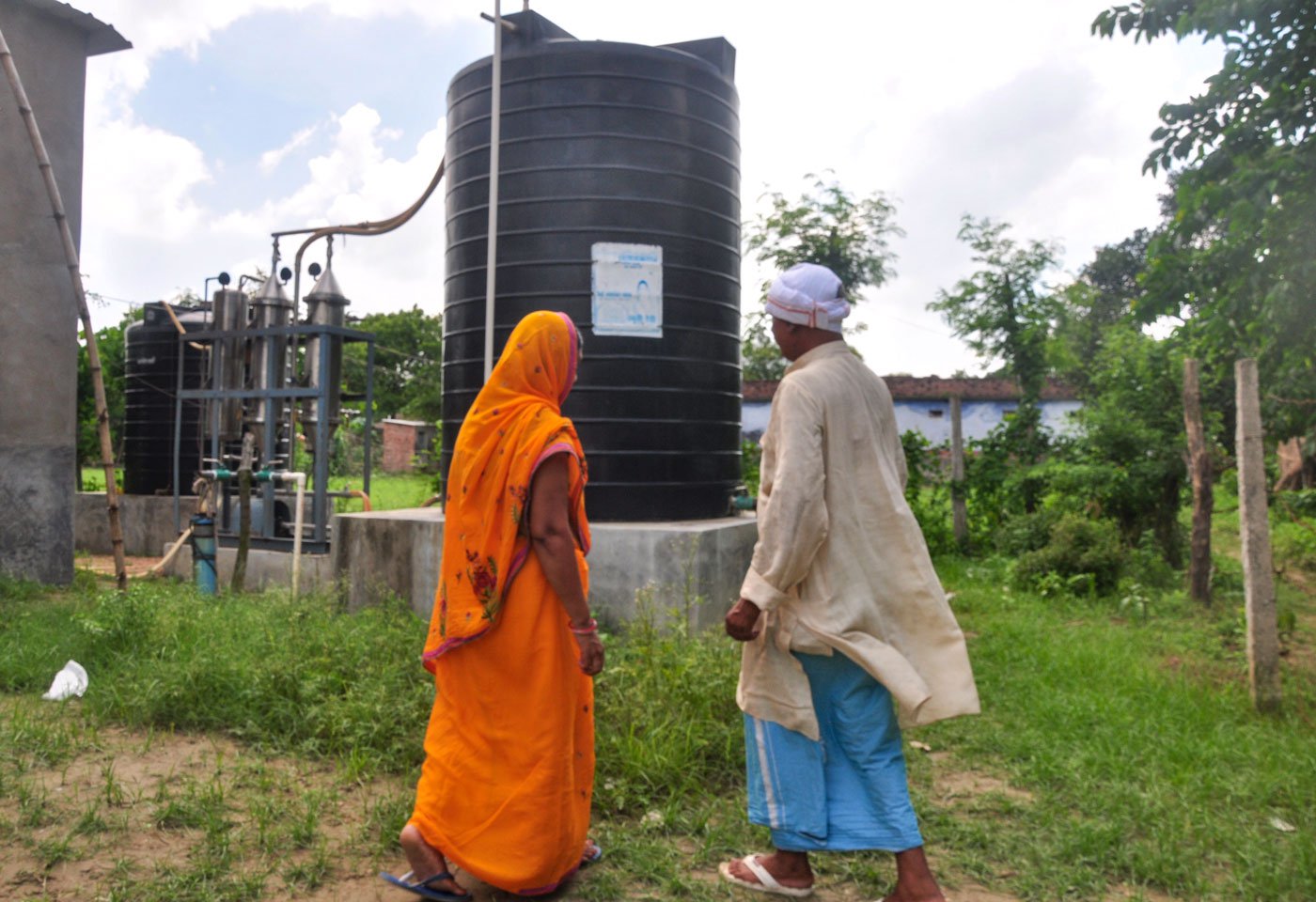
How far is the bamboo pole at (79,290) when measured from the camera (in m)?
6.56

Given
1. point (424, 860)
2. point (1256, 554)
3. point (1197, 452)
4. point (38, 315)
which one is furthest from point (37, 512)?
point (1197, 452)

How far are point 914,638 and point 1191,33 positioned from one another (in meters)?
3.59

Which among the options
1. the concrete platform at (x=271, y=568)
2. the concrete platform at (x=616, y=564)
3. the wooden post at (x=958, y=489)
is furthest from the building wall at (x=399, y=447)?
the concrete platform at (x=616, y=564)

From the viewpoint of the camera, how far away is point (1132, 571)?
24.0 feet

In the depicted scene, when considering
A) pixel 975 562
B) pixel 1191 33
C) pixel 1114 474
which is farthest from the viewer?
pixel 975 562

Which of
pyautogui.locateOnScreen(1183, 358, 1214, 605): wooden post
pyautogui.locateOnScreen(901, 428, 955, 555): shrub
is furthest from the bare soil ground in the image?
pyautogui.locateOnScreen(901, 428, 955, 555): shrub

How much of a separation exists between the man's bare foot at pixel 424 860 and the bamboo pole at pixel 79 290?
15.3 feet

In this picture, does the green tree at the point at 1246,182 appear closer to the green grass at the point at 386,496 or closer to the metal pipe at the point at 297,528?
the metal pipe at the point at 297,528

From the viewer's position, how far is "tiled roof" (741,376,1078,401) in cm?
2519

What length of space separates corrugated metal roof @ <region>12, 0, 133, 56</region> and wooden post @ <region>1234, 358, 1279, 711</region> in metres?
7.94

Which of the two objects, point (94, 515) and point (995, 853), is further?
point (94, 515)

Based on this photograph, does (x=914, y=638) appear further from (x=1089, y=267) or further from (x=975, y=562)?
(x=1089, y=267)

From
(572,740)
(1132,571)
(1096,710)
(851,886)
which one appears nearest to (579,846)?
(572,740)

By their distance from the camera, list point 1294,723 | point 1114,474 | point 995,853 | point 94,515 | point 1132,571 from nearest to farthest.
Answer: point 995,853
point 1294,723
point 1132,571
point 1114,474
point 94,515
